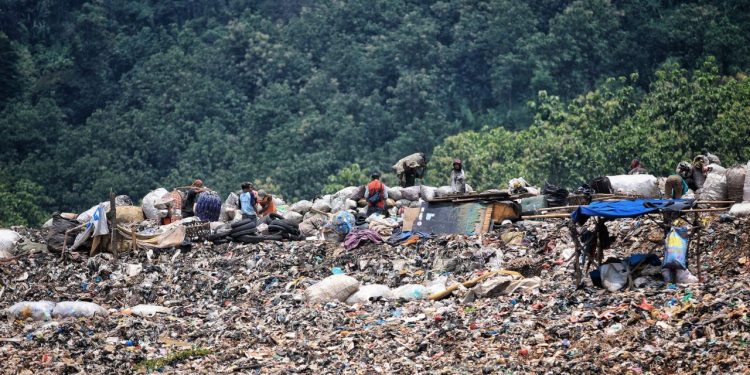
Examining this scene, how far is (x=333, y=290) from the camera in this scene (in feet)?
53.0

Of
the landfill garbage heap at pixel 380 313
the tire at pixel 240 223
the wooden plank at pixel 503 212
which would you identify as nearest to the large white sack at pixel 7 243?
the landfill garbage heap at pixel 380 313

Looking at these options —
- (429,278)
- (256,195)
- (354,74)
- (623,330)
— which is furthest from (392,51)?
(623,330)

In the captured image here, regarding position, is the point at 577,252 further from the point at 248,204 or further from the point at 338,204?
the point at 338,204

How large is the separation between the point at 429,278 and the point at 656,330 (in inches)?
190

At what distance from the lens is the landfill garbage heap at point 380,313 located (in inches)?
494

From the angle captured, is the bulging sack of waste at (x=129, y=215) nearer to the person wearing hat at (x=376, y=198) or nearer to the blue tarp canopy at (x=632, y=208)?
the person wearing hat at (x=376, y=198)

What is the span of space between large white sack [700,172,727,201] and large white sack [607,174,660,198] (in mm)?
1324

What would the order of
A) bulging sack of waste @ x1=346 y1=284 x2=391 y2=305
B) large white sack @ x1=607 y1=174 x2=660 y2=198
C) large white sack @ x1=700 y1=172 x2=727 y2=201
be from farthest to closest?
large white sack @ x1=607 y1=174 x2=660 y2=198
large white sack @ x1=700 y1=172 x2=727 y2=201
bulging sack of waste @ x1=346 y1=284 x2=391 y2=305

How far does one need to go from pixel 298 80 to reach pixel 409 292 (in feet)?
110

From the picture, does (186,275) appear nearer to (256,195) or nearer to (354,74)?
(256,195)

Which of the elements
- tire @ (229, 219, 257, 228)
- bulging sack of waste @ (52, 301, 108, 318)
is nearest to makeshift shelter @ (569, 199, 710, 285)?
bulging sack of waste @ (52, 301, 108, 318)

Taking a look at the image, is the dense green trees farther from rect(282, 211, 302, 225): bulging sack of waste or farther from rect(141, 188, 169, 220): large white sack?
rect(141, 188, 169, 220): large white sack


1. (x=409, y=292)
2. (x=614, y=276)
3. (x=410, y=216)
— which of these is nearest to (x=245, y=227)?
(x=410, y=216)

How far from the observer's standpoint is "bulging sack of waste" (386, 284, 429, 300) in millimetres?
15844
